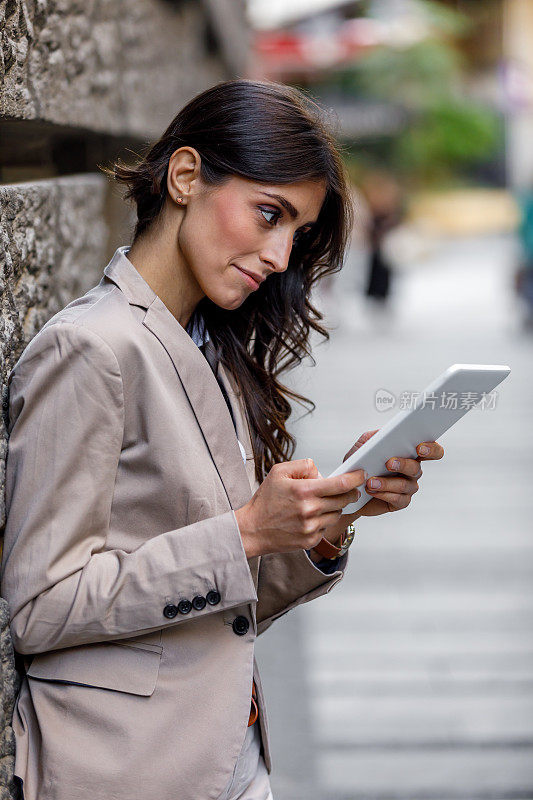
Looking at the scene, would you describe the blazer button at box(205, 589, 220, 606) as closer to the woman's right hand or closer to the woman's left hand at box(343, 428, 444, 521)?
the woman's right hand

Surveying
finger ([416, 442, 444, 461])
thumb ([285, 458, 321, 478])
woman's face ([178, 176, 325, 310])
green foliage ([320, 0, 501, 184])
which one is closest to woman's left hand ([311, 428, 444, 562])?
finger ([416, 442, 444, 461])

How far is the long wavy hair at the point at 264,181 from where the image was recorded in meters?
1.64

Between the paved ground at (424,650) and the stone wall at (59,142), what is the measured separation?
69cm

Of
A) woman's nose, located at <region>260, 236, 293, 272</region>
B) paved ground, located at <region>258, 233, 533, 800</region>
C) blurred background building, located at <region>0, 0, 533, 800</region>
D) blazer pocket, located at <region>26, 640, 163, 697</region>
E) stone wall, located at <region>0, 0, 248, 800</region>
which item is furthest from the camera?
paved ground, located at <region>258, 233, 533, 800</region>

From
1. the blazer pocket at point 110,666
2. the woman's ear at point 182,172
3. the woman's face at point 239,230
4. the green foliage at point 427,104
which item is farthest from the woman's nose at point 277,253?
the green foliage at point 427,104

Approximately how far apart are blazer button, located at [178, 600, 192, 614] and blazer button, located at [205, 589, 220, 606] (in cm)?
3

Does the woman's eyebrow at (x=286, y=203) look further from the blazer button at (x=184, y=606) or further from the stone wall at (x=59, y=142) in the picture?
the blazer button at (x=184, y=606)

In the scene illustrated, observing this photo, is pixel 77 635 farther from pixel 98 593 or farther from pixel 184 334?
pixel 184 334

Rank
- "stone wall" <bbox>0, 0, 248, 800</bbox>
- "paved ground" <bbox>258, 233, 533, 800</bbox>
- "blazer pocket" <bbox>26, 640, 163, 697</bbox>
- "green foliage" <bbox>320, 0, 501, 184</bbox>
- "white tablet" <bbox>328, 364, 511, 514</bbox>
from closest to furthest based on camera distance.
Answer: "white tablet" <bbox>328, 364, 511, 514</bbox>, "blazer pocket" <bbox>26, 640, 163, 697</bbox>, "stone wall" <bbox>0, 0, 248, 800</bbox>, "paved ground" <bbox>258, 233, 533, 800</bbox>, "green foliage" <bbox>320, 0, 501, 184</bbox>

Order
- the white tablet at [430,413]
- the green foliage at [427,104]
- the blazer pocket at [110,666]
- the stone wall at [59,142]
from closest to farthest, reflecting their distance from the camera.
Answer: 1. the white tablet at [430,413]
2. the blazer pocket at [110,666]
3. the stone wall at [59,142]
4. the green foliage at [427,104]

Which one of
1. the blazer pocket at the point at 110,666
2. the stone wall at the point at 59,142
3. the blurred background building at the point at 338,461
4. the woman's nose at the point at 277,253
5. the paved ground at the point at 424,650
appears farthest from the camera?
the paved ground at the point at 424,650

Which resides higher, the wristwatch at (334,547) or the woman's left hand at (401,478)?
the woman's left hand at (401,478)

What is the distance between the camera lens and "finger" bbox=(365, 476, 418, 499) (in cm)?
163

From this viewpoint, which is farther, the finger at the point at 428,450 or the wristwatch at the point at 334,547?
the wristwatch at the point at 334,547
